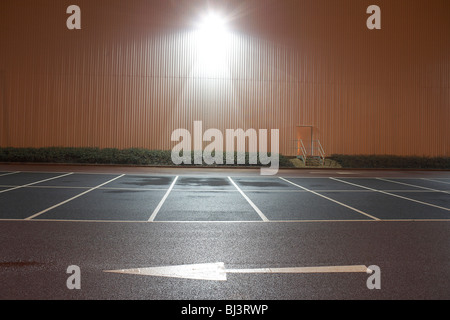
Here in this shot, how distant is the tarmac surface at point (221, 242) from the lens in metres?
3.85

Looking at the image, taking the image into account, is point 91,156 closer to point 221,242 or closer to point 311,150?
point 311,150

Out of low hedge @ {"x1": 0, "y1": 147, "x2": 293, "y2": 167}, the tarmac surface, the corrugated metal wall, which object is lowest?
the tarmac surface

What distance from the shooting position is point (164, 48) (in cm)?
2447

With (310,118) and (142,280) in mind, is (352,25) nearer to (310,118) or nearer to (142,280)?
(310,118)

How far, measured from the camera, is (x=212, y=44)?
24.7m

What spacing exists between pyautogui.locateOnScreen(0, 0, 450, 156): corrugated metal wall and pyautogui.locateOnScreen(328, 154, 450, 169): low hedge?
4.33 ft

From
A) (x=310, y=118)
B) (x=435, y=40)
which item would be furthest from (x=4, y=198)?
(x=435, y=40)

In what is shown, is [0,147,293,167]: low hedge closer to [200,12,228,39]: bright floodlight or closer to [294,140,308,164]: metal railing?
[294,140,308,164]: metal railing

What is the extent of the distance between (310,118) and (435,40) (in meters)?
11.2

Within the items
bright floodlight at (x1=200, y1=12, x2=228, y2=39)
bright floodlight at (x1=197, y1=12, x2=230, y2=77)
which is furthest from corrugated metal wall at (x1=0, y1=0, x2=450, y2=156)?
bright floodlight at (x1=200, y1=12, x2=228, y2=39)

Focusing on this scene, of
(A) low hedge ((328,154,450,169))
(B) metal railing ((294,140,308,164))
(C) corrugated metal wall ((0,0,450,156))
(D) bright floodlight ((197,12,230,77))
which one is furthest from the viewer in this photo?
(D) bright floodlight ((197,12,230,77))

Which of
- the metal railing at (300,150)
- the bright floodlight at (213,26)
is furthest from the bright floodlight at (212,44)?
the metal railing at (300,150)

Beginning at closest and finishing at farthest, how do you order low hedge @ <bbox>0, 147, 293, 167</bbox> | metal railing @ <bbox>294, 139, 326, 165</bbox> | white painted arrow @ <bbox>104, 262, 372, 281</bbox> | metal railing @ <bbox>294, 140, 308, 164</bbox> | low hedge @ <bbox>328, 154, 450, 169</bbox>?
white painted arrow @ <bbox>104, 262, 372, 281</bbox>
low hedge @ <bbox>0, 147, 293, 167</bbox>
low hedge @ <bbox>328, 154, 450, 169</bbox>
metal railing @ <bbox>294, 140, 308, 164</bbox>
metal railing @ <bbox>294, 139, 326, 165</bbox>

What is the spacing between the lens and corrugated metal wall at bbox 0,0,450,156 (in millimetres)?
23859
